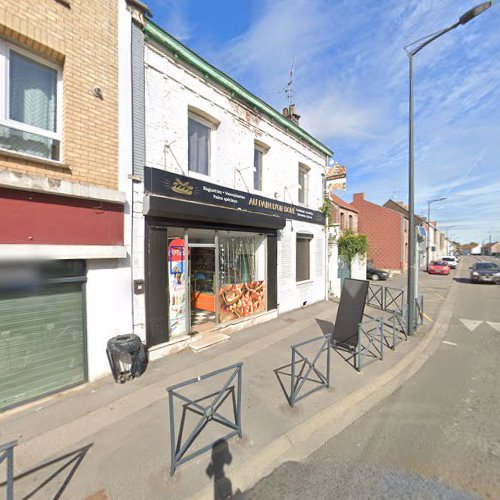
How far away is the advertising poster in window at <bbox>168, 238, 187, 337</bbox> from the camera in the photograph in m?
5.98

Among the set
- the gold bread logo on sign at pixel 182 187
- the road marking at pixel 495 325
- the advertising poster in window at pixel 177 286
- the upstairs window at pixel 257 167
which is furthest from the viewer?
the upstairs window at pixel 257 167

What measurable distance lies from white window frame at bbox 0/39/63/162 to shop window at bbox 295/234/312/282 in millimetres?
7911

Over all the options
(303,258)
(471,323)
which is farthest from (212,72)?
(471,323)

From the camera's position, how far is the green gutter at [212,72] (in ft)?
18.2


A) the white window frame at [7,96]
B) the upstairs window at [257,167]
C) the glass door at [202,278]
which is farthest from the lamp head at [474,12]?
the white window frame at [7,96]

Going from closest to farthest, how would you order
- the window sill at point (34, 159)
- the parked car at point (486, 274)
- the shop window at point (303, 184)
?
the window sill at point (34, 159) → the shop window at point (303, 184) → the parked car at point (486, 274)

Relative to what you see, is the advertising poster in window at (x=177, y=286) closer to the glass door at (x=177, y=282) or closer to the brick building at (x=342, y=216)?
the glass door at (x=177, y=282)

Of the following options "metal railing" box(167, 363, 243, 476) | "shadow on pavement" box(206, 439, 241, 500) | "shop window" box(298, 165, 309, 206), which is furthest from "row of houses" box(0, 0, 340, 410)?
"shop window" box(298, 165, 309, 206)

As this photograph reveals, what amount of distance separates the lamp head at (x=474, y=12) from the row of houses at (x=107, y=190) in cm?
521

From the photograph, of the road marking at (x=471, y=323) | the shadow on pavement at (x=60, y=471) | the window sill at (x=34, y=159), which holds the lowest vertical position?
the road marking at (x=471, y=323)

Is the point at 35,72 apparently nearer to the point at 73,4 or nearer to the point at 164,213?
the point at 73,4

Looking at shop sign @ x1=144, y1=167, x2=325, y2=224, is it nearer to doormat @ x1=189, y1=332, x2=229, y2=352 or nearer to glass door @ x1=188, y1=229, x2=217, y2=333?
glass door @ x1=188, y1=229, x2=217, y2=333

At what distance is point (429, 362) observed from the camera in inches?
227

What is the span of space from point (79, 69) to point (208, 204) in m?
3.39
